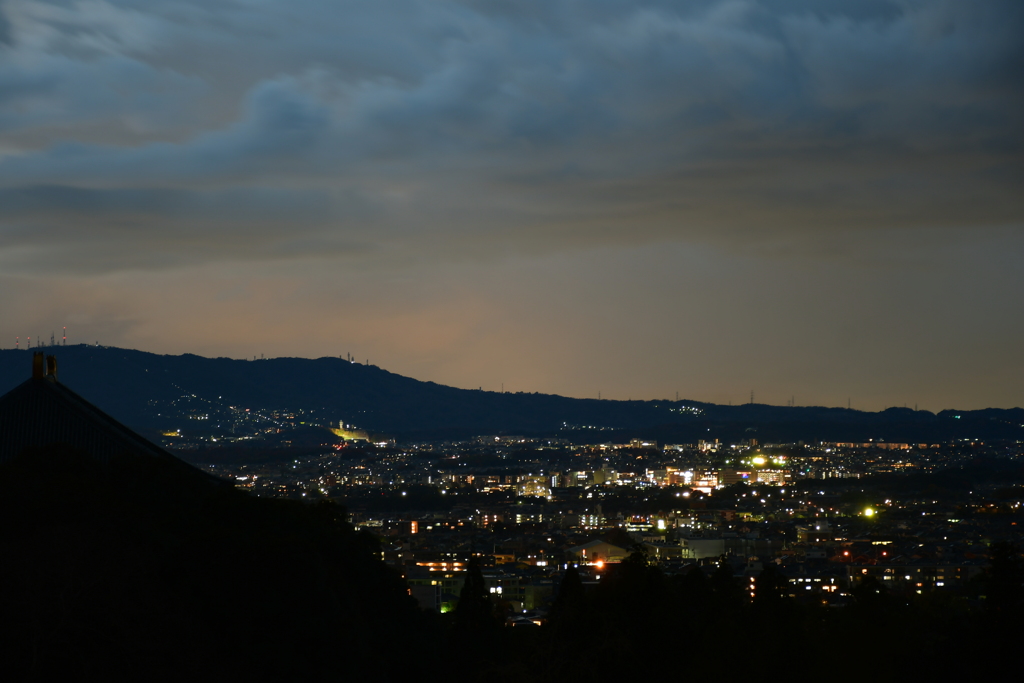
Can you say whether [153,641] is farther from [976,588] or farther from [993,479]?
[993,479]

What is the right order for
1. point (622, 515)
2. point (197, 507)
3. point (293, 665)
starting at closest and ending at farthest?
point (293, 665), point (197, 507), point (622, 515)

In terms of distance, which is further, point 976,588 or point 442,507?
point 442,507

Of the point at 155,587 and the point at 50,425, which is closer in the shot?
the point at 155,587

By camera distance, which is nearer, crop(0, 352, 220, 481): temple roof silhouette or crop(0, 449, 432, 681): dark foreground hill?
crop(0, 449, 432, 681): dark foreground hill

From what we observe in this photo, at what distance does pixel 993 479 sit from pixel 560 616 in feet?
394

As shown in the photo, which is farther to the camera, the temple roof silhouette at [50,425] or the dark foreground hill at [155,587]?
the temple roof silhouette at [50,425]

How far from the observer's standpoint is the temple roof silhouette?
74.0 ft

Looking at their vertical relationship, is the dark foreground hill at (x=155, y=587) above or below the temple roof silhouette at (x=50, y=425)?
below

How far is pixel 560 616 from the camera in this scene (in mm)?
19609

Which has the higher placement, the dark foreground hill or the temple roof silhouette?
the temple roof silhouette

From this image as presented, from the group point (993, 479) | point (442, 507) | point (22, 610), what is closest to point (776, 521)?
point (442, 507)

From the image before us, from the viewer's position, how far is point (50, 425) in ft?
74.8

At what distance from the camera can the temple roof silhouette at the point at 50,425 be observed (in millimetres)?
22547

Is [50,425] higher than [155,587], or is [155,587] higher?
[50,425]
